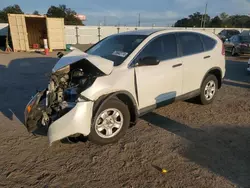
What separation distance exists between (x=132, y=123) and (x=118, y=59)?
115 cm

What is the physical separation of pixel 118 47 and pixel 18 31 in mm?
16552

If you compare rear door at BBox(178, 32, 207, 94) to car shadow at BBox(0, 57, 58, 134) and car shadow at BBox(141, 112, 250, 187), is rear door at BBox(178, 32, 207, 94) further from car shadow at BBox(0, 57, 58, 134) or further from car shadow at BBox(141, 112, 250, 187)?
car shadow at BBox(0, 57, 58, 134)

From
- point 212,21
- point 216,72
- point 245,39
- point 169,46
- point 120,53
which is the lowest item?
point 216,72

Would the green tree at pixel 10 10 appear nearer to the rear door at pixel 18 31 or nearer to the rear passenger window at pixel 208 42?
the rear door at pixel 18 31

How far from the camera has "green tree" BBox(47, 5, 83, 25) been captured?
5483 cm

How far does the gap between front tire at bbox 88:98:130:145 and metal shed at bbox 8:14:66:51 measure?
1710 centimetres

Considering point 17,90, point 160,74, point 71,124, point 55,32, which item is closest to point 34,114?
point 71,124

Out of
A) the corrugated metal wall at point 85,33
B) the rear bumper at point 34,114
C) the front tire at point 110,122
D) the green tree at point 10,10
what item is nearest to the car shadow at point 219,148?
the front tire at point 110,122

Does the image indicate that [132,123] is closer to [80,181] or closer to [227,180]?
[80,181]

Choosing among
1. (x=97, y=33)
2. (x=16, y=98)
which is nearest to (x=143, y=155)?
(x=16, y=98)

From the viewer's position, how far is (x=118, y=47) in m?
4.16

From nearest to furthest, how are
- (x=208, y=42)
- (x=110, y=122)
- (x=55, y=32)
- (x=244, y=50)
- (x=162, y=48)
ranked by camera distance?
(x=110, y=122) → (x=162, y=48) → (x=208, y=42) → (x=244, y=50) → (x=55, y=32)

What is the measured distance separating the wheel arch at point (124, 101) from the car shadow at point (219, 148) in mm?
743

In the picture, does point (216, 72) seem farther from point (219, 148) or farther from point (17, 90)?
point (17, 90)
